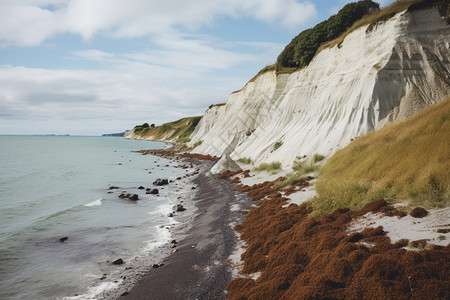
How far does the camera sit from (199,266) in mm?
8969

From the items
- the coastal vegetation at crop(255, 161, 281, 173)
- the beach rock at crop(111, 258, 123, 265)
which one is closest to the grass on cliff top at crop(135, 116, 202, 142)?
the coastal vegetation at crop(255, 161, 281, 173)

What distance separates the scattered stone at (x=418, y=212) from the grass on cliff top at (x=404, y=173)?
14.7 inches

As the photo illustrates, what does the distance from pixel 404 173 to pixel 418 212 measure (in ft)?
7.70

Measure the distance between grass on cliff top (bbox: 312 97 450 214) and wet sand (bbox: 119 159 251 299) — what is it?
4122 millimetres

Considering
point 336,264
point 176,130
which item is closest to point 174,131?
point 176,130

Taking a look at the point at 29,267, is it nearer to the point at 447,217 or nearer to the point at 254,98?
the point at 447,217

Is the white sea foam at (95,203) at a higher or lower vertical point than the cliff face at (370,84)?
lower

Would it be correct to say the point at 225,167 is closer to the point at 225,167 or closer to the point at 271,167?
the point at 225,167

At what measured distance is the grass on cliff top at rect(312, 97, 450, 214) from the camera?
8.14 meters

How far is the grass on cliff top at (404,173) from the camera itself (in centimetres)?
814

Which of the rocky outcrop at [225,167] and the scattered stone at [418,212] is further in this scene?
the rocky outcrop at [225,167]

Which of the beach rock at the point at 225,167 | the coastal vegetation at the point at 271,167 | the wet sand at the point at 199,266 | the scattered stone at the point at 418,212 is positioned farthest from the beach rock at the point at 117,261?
the beach rock at the point at 225,167

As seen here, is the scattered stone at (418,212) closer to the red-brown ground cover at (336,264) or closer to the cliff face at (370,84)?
the red-brown ground cover at (336,264)

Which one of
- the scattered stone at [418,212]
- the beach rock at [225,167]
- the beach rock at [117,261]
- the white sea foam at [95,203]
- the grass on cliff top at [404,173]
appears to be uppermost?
the grass on cliff top at [404,173]
